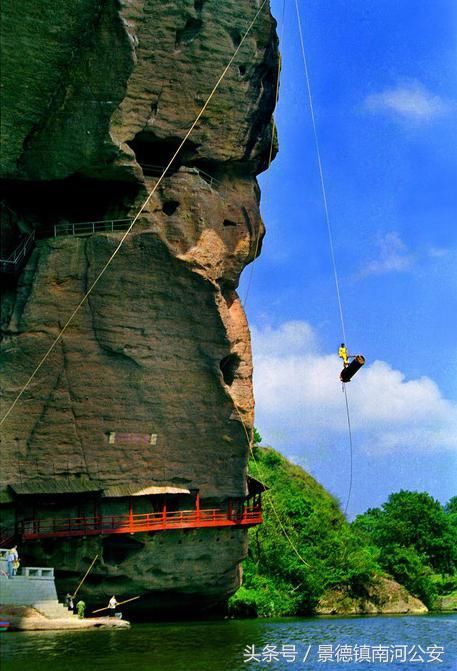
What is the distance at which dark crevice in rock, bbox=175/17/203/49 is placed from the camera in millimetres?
33312

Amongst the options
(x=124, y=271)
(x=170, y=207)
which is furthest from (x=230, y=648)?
(x=170, y=207)

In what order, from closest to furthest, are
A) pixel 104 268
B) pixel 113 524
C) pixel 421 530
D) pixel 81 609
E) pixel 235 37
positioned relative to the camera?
pixel 81 609 < pixel 113 524 < pixel 104 268 < pixel 235 37 < pixel 421 530

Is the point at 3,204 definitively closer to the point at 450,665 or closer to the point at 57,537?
the point at 57,537

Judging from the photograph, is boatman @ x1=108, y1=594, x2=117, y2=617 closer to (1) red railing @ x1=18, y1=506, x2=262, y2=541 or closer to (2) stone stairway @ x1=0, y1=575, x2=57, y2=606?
(1) red railing @ x1=18, y1=506, x2=262, y2=541

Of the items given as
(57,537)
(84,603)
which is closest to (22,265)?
(57,537)

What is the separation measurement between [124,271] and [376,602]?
1986 centimetres

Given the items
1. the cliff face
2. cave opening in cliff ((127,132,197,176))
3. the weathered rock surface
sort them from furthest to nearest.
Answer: the weathered rock surface → cave opening in cliff ((127,132,197,176)) → the cliff face

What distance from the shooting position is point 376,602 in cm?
4291

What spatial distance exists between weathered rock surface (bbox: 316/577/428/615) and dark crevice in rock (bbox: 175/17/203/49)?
2307 centimetres

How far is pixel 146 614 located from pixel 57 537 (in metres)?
4.72

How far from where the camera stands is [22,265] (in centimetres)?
3309

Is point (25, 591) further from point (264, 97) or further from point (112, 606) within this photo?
point (264, 97)

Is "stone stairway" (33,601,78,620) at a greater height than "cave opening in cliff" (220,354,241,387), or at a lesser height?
lesser

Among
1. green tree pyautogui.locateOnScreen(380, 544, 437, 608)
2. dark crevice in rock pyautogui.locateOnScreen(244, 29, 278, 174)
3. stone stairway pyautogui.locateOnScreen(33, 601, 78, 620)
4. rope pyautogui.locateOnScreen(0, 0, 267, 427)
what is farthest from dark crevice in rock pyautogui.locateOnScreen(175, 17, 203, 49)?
green tree pyautogui.locateOnScreen(380, 544, 437, 608)
